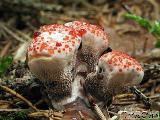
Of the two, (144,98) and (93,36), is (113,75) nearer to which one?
(93,36)

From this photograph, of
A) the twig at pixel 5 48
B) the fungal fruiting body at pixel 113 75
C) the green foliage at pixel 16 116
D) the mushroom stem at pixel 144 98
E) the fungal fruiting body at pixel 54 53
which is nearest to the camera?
the fungal fruiting body at pixel 54 53

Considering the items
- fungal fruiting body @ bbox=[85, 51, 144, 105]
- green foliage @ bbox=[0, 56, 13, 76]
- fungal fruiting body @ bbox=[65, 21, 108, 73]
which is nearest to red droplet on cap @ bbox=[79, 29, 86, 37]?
fungal fruiting body @ bbox=[65, 21, 108, 73]

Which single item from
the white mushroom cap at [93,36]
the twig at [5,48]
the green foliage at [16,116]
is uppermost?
the white mushroom cap at [93,36]

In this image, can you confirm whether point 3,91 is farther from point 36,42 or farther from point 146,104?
point 146,104

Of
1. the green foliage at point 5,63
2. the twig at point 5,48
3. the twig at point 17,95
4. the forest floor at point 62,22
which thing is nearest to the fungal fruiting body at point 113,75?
the forest floor at point 62,22

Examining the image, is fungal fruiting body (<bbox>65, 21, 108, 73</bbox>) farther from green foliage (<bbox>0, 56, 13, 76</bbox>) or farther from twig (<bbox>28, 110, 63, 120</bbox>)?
green foliage (<bbox>0, 56, 13, 76</bbox>)

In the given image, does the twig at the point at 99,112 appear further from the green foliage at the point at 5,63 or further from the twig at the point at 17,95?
the green foliage at the point at 5,63

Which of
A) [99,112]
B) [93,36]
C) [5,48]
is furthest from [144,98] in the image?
[5,48]

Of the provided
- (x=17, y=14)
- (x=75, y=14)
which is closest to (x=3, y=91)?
(x=17, y=14)
